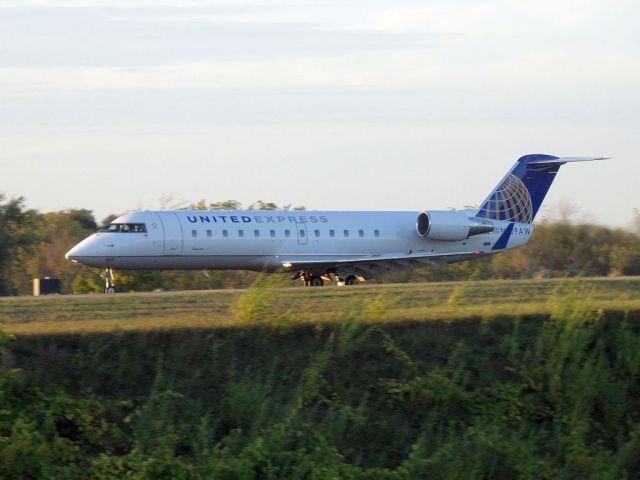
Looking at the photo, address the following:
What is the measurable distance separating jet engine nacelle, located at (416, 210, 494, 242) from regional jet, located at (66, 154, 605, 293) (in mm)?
32

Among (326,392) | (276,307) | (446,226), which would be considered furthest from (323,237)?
(326,392)

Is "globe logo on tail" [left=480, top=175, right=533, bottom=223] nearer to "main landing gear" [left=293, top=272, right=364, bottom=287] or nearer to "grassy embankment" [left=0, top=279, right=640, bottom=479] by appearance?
"main landing gear" [left=293, top=272, right=364, bottom=287]

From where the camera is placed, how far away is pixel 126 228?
3100cm

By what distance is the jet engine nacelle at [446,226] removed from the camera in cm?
3550

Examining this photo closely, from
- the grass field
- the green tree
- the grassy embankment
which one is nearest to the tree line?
the green tree

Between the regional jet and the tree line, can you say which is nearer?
the regional jet

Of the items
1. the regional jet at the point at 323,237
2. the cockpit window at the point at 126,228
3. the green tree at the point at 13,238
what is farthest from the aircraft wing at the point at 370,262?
the green tree at the point at 13,238

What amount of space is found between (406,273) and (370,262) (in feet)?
17.0

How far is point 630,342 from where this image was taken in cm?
1627

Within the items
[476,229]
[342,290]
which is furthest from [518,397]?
[476,229]

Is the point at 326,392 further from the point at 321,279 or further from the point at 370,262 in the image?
the point at 321,279

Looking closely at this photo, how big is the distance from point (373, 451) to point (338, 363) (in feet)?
5.04

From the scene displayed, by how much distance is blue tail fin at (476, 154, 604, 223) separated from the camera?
37594 millimetres

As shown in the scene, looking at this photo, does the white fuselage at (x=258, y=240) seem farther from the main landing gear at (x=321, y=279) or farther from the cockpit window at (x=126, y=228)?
the main landing gear at (x=321, y=279)
